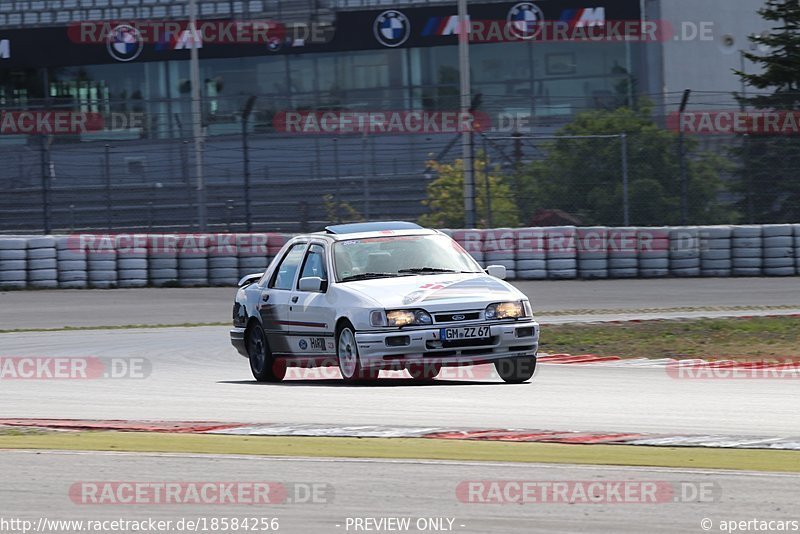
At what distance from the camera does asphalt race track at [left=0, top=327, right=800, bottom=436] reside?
838cm

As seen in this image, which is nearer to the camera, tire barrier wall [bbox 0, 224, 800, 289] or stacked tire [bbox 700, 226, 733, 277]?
tire barrier wall [bbox 0, 224, 800, 289]

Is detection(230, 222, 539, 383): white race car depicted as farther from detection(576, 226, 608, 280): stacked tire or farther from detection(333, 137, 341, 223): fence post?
detection(333, 137, 341, 223): fence post

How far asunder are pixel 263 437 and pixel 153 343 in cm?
790

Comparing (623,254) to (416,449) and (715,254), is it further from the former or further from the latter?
(416,449)

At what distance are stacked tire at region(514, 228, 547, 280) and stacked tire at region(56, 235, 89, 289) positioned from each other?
24.2 ft

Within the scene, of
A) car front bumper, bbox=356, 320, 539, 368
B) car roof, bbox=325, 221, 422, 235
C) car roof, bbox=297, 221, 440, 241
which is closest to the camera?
car front bumper, bbox=356, 320, 539, 368

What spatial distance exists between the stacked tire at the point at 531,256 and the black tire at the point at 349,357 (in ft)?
41.8

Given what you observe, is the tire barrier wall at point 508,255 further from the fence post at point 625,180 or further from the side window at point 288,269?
the side window at point 288,269

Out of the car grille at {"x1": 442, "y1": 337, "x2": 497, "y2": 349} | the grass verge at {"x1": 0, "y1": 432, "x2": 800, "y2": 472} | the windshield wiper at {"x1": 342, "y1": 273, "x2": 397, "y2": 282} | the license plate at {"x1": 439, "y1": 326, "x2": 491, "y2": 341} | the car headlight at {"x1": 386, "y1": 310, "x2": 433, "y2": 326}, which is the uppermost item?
the windshield wiper at {"x1": 342, "y1": 273, "x2": 397, "y2": 282}

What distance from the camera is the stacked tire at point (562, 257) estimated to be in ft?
77.8

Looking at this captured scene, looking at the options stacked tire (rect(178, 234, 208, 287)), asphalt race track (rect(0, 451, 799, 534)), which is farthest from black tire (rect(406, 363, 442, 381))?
stacked tire (rect(178, 234, 208, 287))

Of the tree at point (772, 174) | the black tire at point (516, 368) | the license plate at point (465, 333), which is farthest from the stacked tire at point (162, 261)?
the license plate at point (465, 333)

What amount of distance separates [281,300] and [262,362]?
1.94 ft

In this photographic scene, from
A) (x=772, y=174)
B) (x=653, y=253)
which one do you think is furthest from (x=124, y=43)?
(x=772, y=174)
